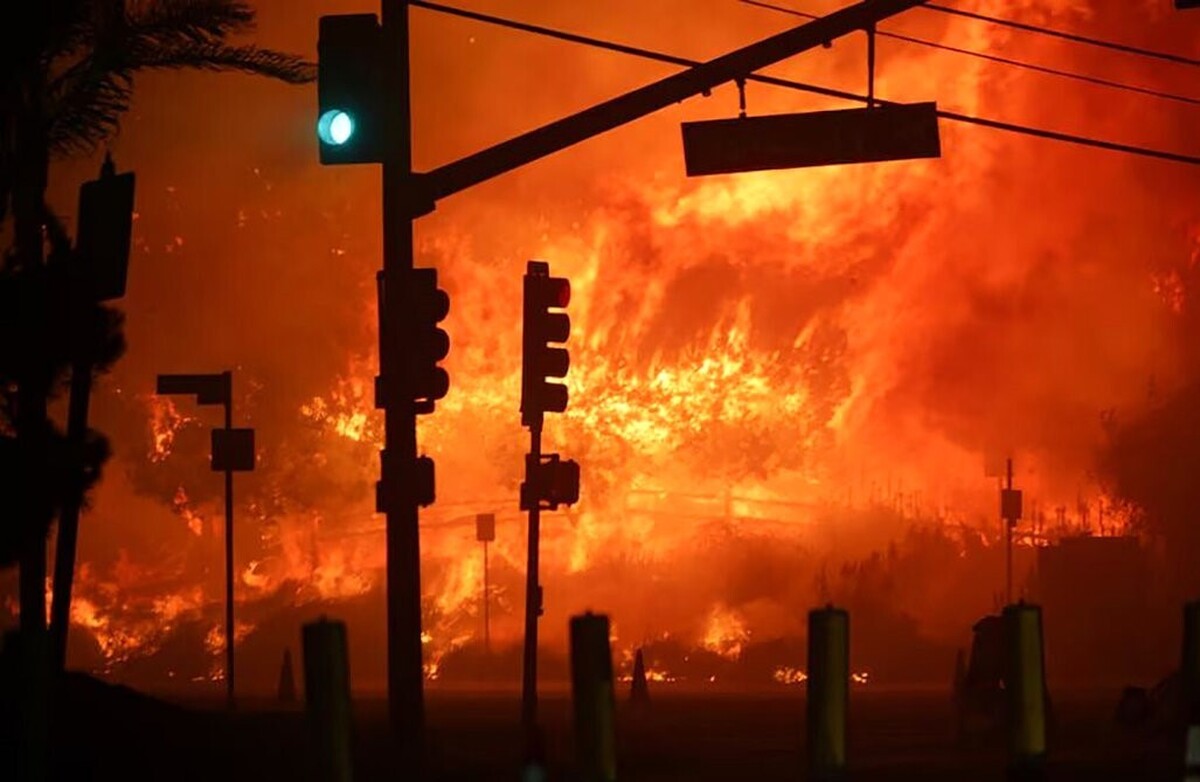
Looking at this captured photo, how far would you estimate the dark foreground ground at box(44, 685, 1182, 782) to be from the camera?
20.6 m

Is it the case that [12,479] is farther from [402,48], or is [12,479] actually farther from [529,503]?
[529,503]

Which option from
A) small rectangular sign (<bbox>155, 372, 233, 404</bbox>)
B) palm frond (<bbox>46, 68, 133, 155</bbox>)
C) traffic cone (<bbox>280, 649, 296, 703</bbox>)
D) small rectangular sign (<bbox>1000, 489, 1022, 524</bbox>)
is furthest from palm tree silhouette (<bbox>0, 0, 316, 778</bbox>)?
small rectangular sign (<bbox>1000, 489, 1022, 524</bbox>)

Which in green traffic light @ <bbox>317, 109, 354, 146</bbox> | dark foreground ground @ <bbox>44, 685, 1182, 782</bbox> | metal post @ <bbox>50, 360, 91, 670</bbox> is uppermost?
green traffic light @ <bbox>317, 109, 354, 146</bbox>

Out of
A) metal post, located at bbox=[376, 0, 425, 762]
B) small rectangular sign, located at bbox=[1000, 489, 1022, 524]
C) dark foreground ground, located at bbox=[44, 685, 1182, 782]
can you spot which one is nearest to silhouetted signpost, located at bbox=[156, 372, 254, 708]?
dark foreground ground, located at bbox=[44, 685, 1182, 782]

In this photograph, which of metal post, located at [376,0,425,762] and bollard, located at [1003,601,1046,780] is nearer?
bollard, located at [1003,601,1046,780]

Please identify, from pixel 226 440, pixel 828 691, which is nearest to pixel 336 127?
pixel 828 691

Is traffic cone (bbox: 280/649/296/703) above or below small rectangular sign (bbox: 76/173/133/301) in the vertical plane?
below

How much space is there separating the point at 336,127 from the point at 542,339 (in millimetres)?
7350

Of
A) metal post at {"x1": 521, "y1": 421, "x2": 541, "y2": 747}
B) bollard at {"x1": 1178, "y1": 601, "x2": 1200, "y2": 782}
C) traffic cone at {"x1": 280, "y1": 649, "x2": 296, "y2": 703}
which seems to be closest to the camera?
bollard at {"x1": 1178, "y1": 601, "x2": 1200, "y2": 782}

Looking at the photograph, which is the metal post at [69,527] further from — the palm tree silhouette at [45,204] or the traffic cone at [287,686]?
the traffic cone at [287,686]

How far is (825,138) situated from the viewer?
21.9 metres

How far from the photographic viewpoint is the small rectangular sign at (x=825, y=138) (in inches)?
859

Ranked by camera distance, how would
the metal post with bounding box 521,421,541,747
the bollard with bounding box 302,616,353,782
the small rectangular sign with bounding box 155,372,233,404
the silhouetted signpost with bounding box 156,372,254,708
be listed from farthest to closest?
the silhouetted signpost with bounding box 156,372,254,708 → the small rectangular sign with bounding box 155,372,233,404 → the metal post with bounding box 521,421,541,747 → the bollard with bounding box 302,616,353,782

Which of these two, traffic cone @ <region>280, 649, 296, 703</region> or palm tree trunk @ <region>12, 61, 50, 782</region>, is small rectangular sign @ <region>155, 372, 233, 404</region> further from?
palm tree trunk @ <region>12, 61, 50, 782</region>
